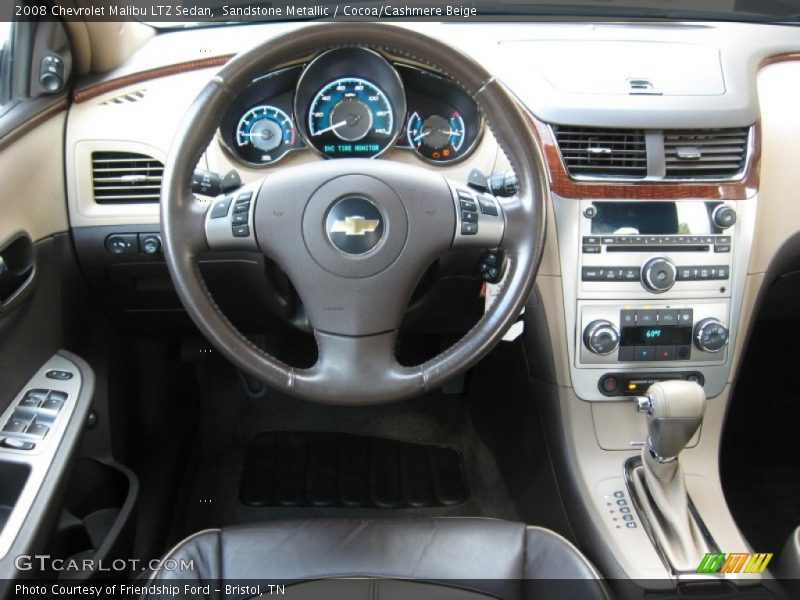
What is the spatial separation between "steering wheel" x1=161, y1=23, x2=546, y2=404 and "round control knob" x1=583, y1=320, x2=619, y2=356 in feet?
1.29

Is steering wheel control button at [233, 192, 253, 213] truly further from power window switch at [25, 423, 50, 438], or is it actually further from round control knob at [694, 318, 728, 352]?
round control knob at [694, 318, 728, 352]

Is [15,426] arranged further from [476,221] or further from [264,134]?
[476,221]

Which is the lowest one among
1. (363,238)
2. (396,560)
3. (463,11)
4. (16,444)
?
(396,560)

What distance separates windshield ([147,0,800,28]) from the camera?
5.41ft

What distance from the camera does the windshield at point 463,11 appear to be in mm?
1648

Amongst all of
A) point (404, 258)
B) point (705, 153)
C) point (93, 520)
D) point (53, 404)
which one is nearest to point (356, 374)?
point (404, 258)

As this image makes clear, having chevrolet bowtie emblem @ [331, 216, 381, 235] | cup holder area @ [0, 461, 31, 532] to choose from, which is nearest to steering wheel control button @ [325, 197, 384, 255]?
chevrolet bowtie emblem @ [331, 216, 381, 235]

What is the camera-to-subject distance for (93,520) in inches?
61.2

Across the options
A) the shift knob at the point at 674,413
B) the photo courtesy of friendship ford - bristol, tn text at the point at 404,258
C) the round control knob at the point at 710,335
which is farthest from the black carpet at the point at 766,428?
the shift knob at the point at 674,413

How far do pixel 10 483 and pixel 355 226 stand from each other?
76 centimetres

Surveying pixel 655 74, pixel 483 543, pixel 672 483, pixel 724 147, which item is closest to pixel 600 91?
pixel 655 74

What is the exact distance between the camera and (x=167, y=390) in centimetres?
202

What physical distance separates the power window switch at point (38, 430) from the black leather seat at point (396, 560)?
35 cm

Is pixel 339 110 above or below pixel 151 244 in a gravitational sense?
above
